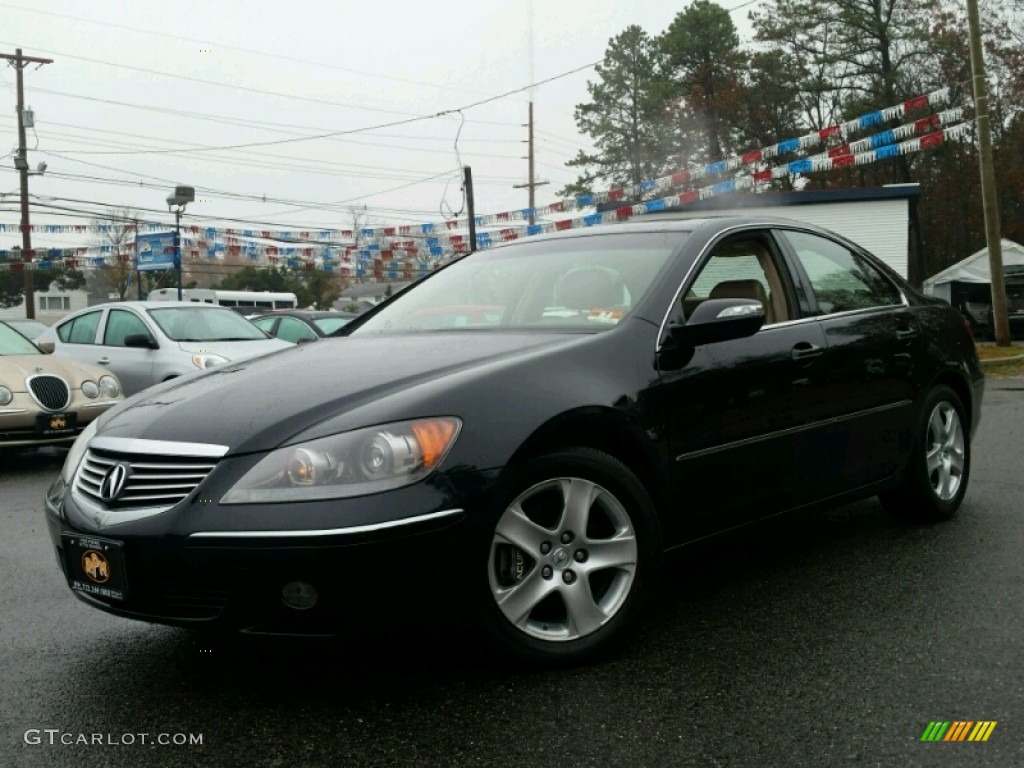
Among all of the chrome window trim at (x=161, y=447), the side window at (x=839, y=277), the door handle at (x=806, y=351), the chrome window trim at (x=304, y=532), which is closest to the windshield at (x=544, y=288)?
the door handle at (x=806, y=351)

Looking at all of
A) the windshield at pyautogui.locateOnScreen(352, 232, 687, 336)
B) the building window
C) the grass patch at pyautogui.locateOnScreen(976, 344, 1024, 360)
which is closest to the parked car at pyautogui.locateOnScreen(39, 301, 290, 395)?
the windshield at pyautogui.locateOnScreen(352, 232, 687, 336)

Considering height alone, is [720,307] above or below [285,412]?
above

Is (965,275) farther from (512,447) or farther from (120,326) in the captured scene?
(512,447)

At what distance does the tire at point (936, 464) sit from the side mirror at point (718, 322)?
163 cm

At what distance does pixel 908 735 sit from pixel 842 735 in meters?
0.17

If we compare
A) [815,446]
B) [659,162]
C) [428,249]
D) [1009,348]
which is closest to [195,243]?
[428,249]

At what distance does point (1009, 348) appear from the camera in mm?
19938

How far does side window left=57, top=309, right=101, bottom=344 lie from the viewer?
1198cm

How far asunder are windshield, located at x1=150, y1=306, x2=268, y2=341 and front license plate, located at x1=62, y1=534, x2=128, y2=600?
846 cm

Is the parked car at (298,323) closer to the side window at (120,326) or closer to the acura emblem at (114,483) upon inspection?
the side window at (120,326)

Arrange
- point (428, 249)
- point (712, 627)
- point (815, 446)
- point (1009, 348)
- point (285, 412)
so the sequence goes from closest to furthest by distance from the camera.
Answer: point (285, 412), point (712, 627), point (815, 446), point (1009, 348), point (428, 249)

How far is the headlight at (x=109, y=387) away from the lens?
8.85 m

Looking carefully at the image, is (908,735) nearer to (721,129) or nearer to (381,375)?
(381,375)

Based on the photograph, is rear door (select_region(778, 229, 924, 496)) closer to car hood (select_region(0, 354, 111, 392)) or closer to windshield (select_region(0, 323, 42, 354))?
car hood (select_region(0, 354, 111, 392))
